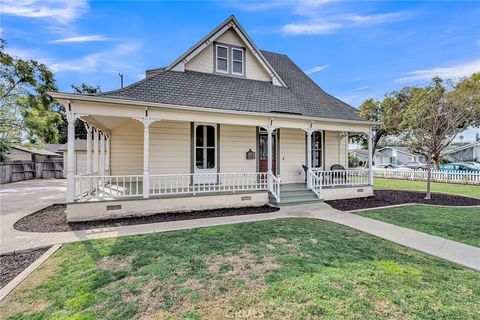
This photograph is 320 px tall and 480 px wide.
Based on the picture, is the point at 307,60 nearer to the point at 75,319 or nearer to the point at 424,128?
the point at 424,128

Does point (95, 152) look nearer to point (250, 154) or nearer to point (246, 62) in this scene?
point (250, 154)

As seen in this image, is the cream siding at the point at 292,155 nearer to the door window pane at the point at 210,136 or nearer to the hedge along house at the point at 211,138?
the hedge along house at the point at 211,138

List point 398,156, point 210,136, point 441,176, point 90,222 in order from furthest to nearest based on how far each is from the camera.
→ point 398,156 < point 441,176 < point 210,136 < point 90,222

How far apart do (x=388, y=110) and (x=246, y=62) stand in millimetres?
22288

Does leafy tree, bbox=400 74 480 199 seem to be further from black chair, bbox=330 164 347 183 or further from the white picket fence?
the white picket fence

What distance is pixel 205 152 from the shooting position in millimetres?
10219

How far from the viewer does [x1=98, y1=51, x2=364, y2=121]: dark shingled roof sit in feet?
29.2

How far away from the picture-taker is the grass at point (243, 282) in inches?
113

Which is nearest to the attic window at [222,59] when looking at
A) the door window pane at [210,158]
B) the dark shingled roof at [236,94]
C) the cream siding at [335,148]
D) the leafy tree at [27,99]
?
the dark shingled roof at [236,94]

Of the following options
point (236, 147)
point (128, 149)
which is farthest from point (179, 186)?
point (236, 147)

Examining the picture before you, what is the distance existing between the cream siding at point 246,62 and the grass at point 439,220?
7.96 metres

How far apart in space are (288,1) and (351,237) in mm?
9818

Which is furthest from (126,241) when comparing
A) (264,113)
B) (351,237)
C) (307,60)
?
(307,60)

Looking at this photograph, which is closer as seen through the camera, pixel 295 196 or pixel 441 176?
pixel 295 196
